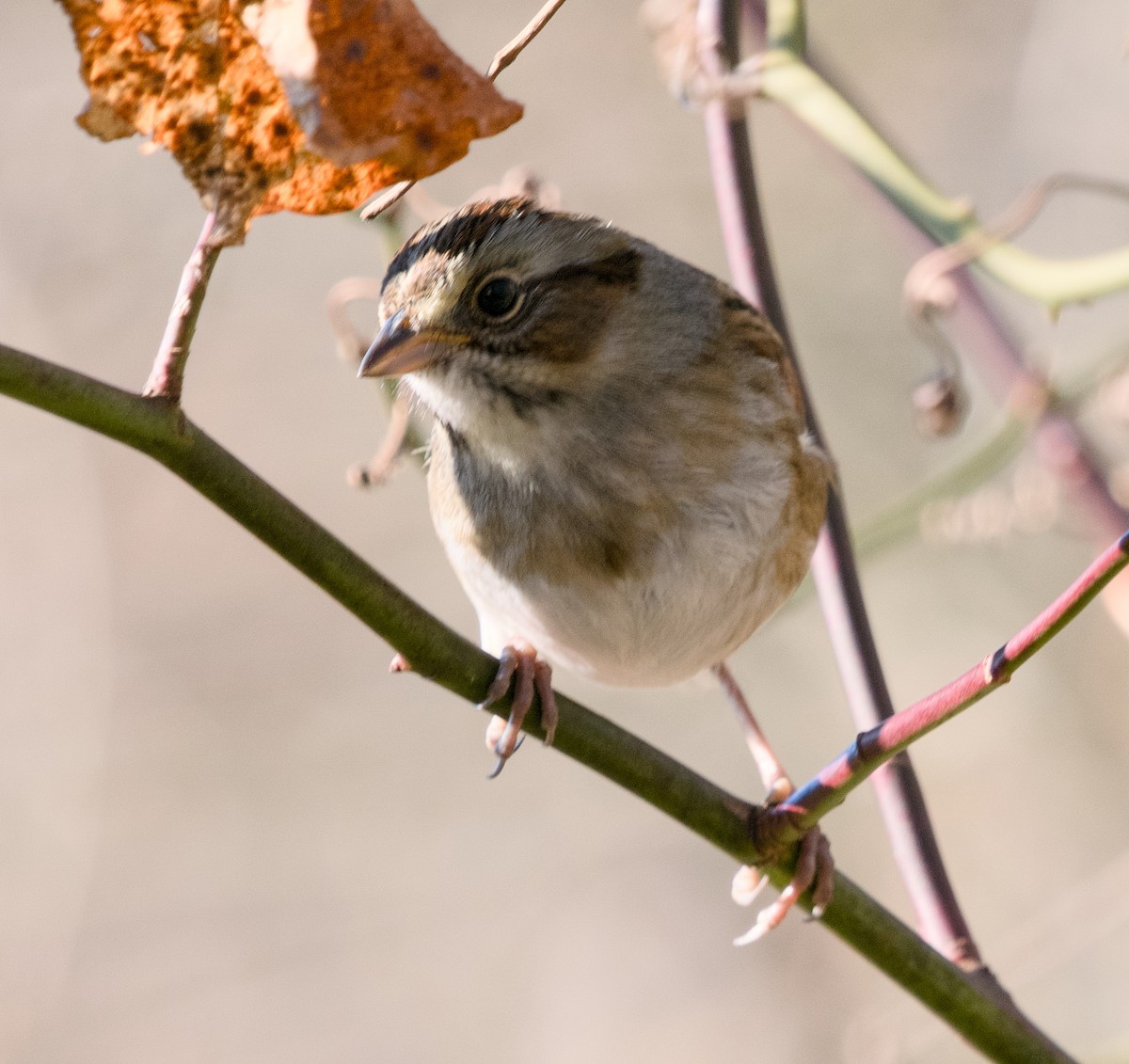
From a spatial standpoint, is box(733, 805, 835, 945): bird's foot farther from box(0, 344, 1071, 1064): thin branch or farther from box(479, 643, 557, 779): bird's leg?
box(479, 643, 557, 779): bird's leg

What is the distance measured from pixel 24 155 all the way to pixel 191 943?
2.58 metres

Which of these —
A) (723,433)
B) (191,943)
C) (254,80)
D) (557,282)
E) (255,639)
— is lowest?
(191,943)

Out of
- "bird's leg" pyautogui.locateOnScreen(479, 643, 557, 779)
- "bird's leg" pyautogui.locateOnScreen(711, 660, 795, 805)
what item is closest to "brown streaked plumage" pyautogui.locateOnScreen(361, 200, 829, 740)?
"bird's leg" pyautogui.locateOnScreen(479, 643, 557, 779)

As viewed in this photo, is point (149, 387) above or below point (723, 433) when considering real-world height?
above

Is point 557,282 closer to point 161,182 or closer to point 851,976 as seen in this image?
point 161,182

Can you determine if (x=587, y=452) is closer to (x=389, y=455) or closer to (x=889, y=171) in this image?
(x=389, y=455)

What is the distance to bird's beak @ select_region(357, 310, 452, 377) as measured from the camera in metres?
2.00

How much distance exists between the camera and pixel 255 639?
214 inches

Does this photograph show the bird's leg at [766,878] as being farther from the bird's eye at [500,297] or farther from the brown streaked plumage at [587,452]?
the bird's eye at [500,297]

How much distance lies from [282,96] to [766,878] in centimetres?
106

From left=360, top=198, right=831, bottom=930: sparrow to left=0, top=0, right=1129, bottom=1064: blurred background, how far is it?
261 centimetres

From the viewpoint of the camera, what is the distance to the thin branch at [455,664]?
1069 mm

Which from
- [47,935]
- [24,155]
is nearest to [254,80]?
[24,155]

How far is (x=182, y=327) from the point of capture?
110 cm
